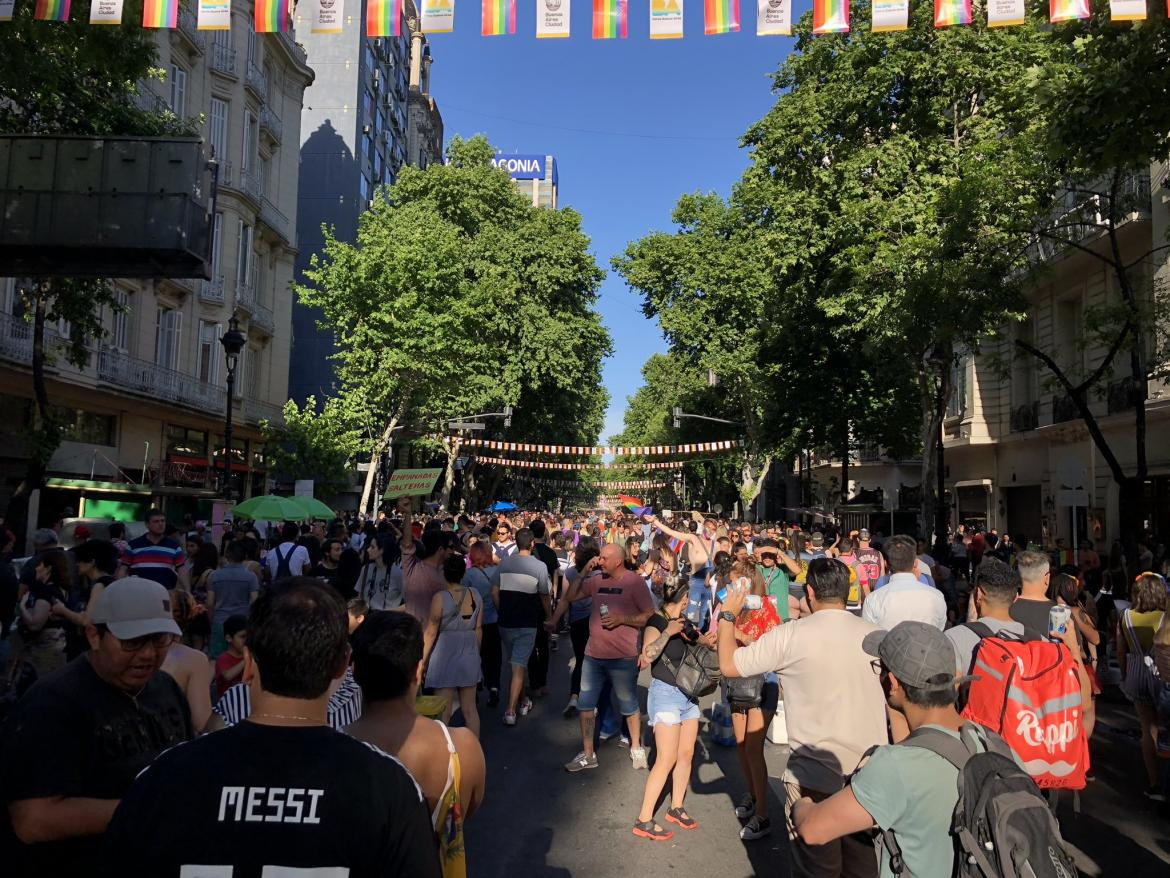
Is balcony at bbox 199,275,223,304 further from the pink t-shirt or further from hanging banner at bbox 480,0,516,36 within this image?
the pink t-shirt

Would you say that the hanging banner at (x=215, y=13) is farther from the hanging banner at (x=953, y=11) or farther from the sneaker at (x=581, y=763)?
the sneaker at (x=581, y=763)

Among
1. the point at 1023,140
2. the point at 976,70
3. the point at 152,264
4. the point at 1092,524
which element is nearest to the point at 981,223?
the point at 1023,140

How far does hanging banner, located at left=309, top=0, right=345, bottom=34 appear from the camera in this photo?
30.6ft

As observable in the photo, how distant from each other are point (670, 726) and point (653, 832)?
0.65 m

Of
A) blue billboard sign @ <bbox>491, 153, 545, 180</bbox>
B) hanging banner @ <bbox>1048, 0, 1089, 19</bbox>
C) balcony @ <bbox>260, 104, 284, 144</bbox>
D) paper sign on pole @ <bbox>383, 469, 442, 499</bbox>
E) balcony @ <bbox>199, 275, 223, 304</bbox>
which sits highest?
blue billboard sign @ <bbox>491, 153, 545, 180</bbox>

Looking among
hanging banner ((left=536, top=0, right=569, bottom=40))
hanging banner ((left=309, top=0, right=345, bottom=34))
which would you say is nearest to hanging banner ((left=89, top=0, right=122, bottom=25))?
hanging banner ((left=309, top=0, right=345, bottom=34))

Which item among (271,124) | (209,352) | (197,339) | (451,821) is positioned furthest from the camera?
(271,124)

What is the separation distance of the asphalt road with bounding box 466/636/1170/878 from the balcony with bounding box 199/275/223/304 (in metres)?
24.3

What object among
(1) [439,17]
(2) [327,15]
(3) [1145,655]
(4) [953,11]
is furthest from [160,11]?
(3) [1145,655]

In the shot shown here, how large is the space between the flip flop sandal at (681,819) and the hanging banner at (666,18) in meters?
6.96

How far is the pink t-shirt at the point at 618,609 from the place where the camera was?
7398mm

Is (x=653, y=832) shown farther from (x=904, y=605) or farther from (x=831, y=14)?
(x=831, y=14)

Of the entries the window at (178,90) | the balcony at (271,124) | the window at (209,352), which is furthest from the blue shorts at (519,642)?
the balcony at (271,124)

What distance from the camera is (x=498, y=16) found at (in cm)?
892
